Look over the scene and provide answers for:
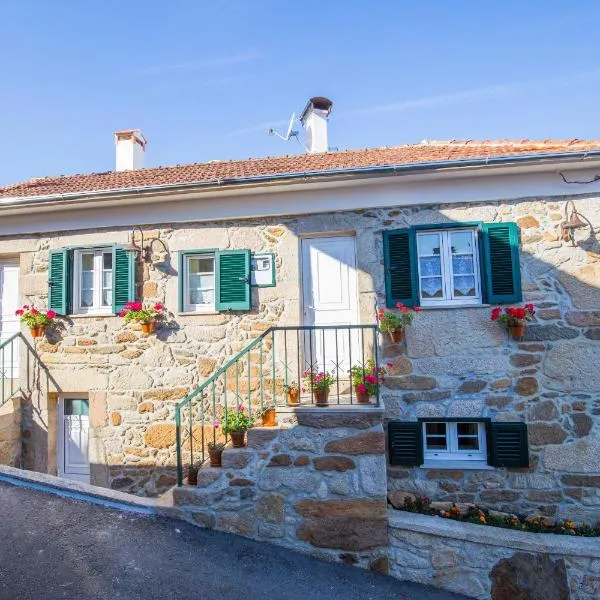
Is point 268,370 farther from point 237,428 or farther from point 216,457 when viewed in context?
point 216,457

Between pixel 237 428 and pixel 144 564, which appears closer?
pixel 144 564

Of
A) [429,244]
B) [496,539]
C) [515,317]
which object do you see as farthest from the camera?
[429,244]

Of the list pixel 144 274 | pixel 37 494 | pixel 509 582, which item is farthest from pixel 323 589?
pixel 144 274

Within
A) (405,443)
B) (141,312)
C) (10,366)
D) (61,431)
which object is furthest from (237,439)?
(10,366)

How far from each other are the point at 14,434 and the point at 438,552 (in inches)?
222

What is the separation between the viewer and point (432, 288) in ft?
17.5

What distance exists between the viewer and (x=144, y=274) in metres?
5.92

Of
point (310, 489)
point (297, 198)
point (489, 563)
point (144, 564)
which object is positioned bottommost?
point (489, 563)

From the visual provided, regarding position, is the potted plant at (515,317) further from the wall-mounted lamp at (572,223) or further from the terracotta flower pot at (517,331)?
the wall-mounted lamp at (572,223)

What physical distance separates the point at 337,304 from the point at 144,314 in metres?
2.62

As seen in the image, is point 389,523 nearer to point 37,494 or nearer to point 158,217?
point 37,494

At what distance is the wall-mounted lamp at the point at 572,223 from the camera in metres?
4.98

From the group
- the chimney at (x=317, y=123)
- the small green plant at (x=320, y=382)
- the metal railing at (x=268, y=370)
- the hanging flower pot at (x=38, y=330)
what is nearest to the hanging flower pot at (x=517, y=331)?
the metal railing at (x=268, y=370)

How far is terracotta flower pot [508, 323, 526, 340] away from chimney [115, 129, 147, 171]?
7534 millimetres
